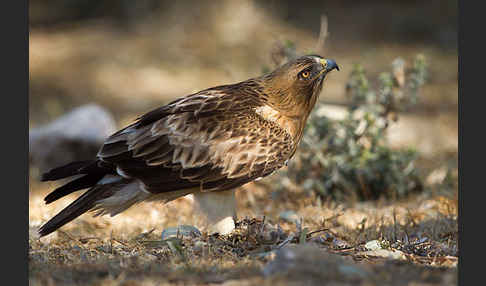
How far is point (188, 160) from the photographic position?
15.9ft

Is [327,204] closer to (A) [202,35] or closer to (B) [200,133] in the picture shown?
(B) [200,133]

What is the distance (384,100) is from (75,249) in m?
3.95

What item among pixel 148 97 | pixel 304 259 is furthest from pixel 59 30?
pixel 304 259

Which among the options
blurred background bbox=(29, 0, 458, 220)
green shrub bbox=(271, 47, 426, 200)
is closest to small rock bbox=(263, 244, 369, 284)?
green shrub bbox=(271, 47, 426, 200)

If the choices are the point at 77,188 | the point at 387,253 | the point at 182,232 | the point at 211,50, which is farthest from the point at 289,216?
the point at 211,50

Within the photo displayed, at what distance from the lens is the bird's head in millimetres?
5234

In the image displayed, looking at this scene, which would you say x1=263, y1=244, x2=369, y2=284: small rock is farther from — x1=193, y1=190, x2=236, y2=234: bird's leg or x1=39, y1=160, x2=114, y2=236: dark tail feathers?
x1=39, y1=160, x2=114, y2=236: dark tail feathers

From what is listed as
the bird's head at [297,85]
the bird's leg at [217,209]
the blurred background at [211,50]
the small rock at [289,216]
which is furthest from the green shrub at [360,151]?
the bird's leg at [217,209]

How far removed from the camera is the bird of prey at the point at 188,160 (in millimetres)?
4812

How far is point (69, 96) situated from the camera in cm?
1152

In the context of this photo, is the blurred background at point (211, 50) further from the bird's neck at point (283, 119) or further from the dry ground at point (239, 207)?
the bird's neck at point (283, 119)

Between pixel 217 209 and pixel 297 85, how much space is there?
1.25 m

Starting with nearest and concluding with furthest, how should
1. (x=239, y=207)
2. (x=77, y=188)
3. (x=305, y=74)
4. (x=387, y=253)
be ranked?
1. (x=387, y=253)
2. (x=77, y=188)
3. (x=305, y=74)
4. (x=239, y=207)

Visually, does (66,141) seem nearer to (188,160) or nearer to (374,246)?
(188,160)
